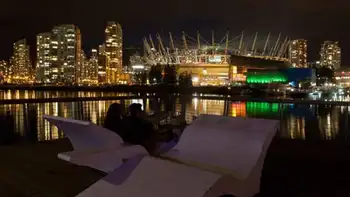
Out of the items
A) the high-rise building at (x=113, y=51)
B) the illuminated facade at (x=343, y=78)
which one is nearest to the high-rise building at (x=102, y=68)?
the high-rise building at (x=113, y=51)

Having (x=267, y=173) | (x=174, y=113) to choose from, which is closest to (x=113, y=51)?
(x=174, y=113)

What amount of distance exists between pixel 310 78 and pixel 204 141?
116 meters

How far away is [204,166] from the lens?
138 inches

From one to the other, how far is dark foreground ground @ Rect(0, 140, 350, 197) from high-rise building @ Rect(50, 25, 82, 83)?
169840 millimetres

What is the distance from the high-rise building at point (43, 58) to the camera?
176 m

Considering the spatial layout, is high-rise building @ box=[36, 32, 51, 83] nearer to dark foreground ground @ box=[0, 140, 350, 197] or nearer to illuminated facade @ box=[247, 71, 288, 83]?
illuminated facade @ box=[247, 71, 288, 83]

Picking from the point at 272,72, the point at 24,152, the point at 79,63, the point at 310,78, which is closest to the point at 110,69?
the point at 79,63

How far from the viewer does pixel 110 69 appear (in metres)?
178

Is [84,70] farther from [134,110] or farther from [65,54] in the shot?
[134,110]

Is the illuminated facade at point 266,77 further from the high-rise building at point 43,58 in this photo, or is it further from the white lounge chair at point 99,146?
the white lounge chair at point 99,146

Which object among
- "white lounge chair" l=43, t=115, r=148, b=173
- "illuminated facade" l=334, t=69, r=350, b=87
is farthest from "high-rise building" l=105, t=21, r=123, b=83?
"white lounge chair" l=43, t=115, r=148, b=173

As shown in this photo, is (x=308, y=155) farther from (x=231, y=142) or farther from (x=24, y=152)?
(x=24, y=152)

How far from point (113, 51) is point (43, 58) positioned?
3562 cm

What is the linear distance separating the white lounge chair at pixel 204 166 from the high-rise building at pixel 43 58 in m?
179
